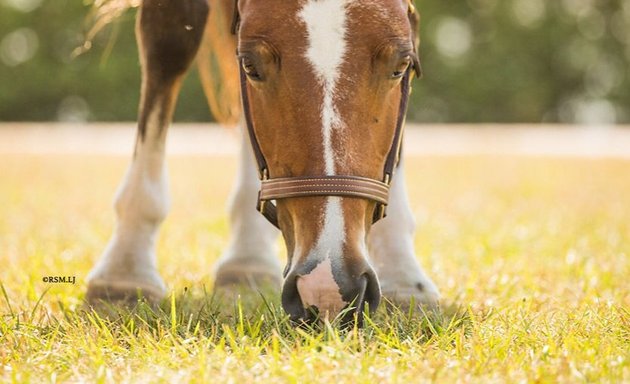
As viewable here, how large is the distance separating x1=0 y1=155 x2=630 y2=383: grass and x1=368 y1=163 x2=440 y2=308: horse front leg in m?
0.14

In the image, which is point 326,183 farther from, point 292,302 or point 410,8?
point 410,8

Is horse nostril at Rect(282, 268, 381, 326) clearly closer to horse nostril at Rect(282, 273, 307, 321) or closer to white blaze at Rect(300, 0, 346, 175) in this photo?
horse nostril at Rect(282, 273, 307, 321)

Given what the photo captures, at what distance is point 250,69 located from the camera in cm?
274

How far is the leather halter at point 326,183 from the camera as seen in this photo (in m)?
2.54

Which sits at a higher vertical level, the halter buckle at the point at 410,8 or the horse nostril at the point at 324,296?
the halter buckle at the point at 410,8

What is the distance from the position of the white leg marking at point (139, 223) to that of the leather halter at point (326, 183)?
0.87 m

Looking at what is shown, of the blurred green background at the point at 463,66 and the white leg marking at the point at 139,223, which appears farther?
the blurred green background at the point at 463,66

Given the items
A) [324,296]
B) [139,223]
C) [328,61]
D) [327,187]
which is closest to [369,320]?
[324,296]

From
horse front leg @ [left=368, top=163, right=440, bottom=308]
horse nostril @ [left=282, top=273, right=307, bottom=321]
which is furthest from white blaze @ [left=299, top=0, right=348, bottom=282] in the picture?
horse front leg @ [left=368, top=163, right=440, bottom=308]

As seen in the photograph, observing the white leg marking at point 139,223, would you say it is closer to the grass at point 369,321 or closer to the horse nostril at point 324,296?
the grass at point 369,321

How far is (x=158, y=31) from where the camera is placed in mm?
3525

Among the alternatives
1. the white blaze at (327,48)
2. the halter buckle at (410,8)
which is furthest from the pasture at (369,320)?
the halter buckle at (410,8)

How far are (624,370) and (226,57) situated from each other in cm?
278

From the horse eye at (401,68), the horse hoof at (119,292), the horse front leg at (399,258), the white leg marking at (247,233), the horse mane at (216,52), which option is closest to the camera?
the horse eye at (401,68)
